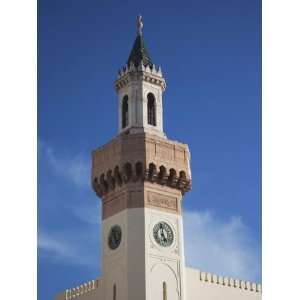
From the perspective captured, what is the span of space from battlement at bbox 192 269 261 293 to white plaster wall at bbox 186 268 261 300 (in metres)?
0.04

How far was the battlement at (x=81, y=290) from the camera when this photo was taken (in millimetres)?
13500

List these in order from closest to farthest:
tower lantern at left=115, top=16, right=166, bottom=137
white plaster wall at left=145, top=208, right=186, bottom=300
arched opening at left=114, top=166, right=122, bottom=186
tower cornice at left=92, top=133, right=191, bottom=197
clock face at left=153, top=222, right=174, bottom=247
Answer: white plaster wall at left=145, top=208, right=186, bottom=300 < clock face at left=153, top=222, right=174, bottom=247 < tower cornice at left=92, top=133, right=191, bottom=197 < arched opening at left=114, top=166, right=122, bottom=186 < tower lantern at left=115, top=16, right=166, bottom=137

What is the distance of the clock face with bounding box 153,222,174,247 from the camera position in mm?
12938

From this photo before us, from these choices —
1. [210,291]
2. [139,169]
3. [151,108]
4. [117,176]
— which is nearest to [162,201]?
[139,169]

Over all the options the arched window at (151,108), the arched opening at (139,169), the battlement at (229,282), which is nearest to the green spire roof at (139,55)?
the arched window at (151,108)

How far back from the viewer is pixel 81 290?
1389 centimetres

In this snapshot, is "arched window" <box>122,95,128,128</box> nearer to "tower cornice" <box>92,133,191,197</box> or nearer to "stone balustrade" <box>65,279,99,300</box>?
"tower cornice" <box>92,133,191,197</box>

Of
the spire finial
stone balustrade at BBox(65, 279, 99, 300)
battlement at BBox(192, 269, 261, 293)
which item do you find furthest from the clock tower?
the spire finial

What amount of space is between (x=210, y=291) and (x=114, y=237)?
2.26 metres

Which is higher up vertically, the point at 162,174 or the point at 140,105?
the point at 140,105

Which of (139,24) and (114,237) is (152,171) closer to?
(114,237)

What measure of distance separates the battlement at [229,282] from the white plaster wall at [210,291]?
0.04 m

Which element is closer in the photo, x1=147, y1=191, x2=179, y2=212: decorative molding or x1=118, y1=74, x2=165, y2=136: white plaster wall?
x1=147, y1=191, x2=179, y2=212: decorative molding
